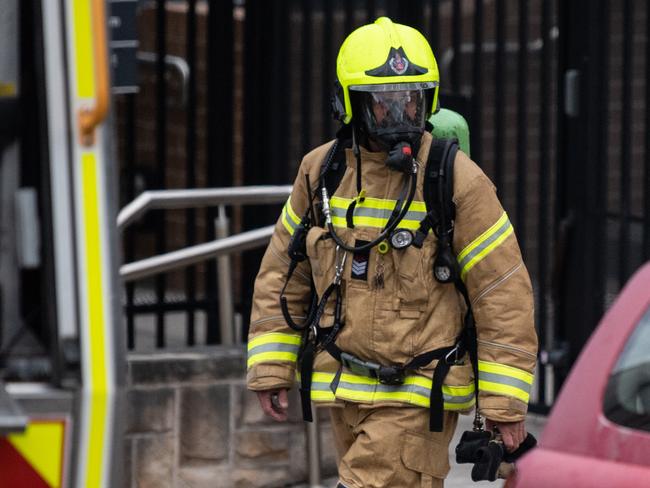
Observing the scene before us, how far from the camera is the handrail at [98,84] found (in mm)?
3377

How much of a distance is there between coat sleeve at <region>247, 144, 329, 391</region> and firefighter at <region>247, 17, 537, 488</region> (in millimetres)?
58

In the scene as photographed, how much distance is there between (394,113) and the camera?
16.4ft

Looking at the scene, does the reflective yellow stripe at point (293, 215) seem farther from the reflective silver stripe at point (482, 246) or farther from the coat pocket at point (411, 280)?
the reflective silver stripe at point (482, 246)

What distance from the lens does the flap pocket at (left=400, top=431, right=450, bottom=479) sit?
4.98 m

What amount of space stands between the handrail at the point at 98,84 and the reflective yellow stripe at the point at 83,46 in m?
0.05

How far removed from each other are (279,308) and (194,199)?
2044 millimetres

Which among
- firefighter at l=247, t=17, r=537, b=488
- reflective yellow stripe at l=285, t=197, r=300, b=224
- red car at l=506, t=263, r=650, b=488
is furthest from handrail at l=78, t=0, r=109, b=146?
reflective yellow stripe at l=285, t=197, r=300, b=224

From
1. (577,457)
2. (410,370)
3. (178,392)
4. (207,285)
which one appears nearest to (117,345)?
(577,457)

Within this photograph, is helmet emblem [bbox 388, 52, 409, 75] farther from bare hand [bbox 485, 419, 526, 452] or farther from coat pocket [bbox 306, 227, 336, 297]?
bare hand [bbox 485, 419, 526, 452]

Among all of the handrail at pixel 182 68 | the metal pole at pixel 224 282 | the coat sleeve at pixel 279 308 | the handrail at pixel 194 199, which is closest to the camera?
the coat sleeve at pixel 279 308

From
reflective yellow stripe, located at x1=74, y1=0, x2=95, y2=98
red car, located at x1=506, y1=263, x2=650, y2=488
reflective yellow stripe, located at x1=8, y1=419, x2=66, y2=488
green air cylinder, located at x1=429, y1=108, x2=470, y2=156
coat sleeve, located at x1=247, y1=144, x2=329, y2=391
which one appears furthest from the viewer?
green air cylinder, located at x1=429, y1=108, x2=470, y2=156

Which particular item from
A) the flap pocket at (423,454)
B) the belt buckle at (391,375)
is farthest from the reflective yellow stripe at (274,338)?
the flap pocket at (423,454)

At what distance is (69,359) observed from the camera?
368 cm

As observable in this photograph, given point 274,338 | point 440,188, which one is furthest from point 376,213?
point 274,338
